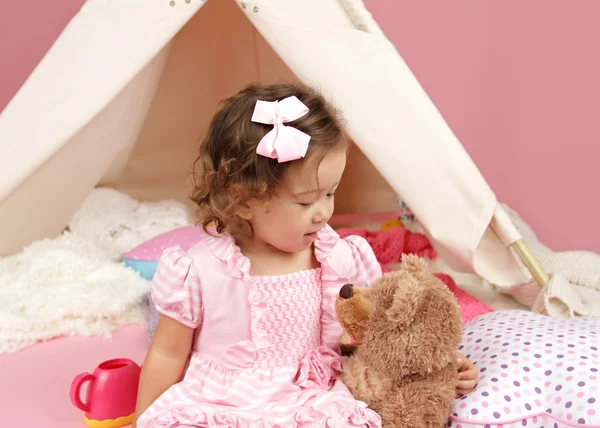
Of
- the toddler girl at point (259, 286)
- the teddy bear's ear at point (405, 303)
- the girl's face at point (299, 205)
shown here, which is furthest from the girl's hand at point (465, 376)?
the girl's face at point (299, 205)

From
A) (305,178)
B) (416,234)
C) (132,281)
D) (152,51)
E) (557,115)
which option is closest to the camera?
(305,178)

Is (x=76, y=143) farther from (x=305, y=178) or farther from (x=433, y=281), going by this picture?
(x=433, y=281)

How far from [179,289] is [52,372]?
2.01 ft

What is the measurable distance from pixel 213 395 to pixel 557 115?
76.4 inches

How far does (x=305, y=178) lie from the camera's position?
44.8 inches

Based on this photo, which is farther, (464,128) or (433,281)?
(464,128)

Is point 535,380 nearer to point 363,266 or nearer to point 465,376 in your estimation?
point 465,376

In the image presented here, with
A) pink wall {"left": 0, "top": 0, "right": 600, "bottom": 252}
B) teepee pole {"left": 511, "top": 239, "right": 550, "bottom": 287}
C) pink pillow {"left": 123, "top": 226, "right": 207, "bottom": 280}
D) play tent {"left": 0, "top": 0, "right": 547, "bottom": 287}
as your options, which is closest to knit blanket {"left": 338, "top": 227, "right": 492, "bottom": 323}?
play tent {"left": 0, "top": 0, "right": 547, "bottom": 287}

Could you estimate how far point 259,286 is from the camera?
4.01 ft

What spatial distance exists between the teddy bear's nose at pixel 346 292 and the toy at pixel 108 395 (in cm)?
47

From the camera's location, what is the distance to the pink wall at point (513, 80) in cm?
257

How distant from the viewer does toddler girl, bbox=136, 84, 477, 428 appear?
1.13 metres

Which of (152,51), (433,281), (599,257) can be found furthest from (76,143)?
(599,257)

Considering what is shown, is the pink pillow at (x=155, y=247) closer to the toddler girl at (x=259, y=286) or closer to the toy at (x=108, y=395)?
the toy at (x=108, y=395)
